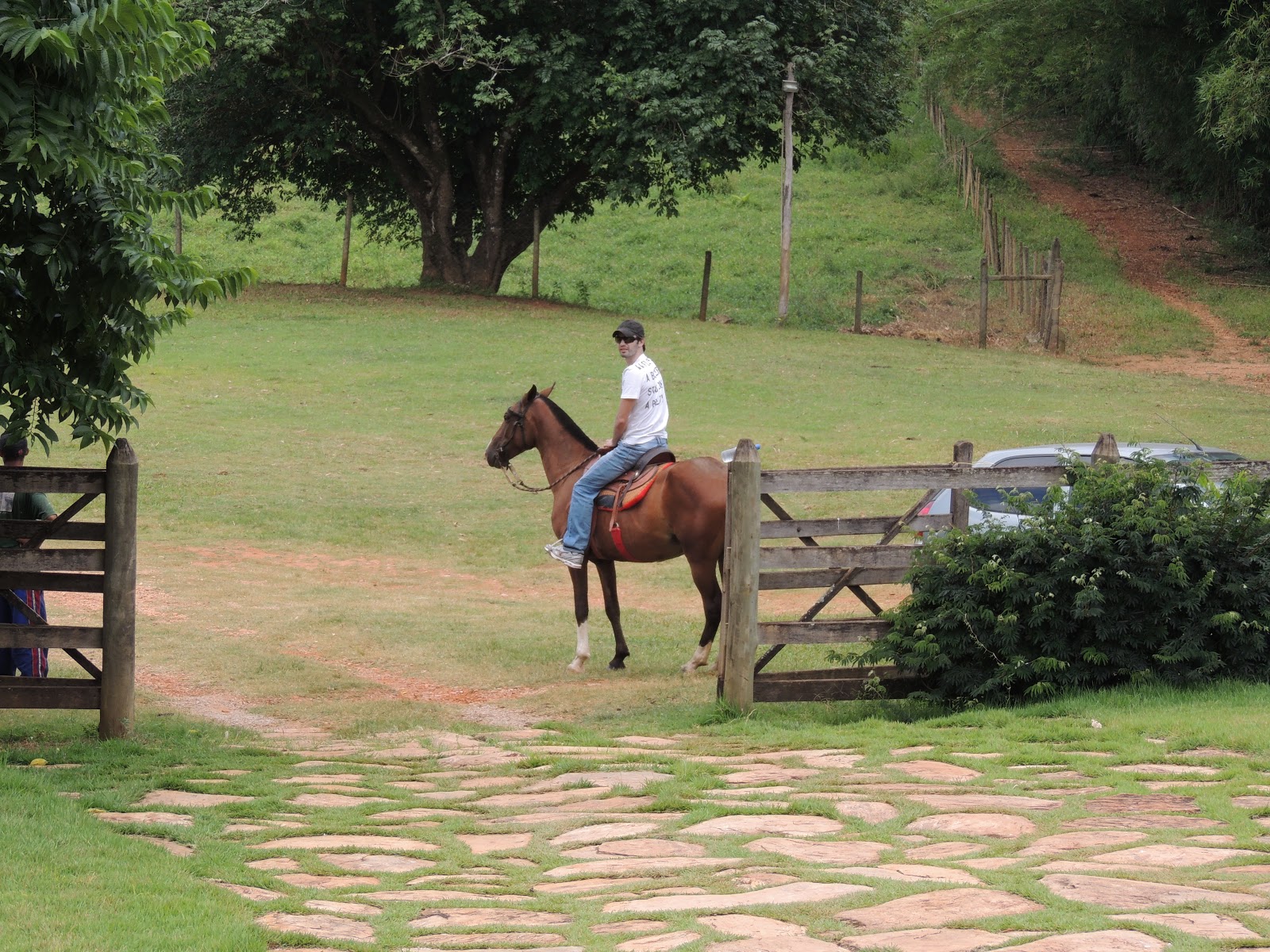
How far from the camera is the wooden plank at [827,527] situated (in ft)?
31.7

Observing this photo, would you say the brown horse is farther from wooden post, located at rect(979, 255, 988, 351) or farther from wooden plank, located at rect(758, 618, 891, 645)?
wooden post, located at rect(979, 255, 988, 351)

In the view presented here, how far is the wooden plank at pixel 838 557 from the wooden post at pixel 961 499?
1.42ft

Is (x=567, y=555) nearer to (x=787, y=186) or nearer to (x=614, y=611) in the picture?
(x=614, y=611)

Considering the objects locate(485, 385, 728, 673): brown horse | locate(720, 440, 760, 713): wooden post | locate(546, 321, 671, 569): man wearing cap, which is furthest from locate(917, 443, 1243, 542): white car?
locate(546, 321, 671, 569): man wearing cap

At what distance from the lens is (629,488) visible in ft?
39.1

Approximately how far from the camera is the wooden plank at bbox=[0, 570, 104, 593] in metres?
8.73

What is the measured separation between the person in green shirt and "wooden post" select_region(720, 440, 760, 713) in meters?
4.58

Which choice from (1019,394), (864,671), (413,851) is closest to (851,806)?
(413,851)

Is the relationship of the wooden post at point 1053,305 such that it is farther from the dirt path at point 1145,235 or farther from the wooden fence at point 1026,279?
the dirt path at point 1145,235

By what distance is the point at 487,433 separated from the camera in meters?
22.9

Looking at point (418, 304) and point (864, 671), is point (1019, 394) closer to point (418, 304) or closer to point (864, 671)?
point (418, 304)

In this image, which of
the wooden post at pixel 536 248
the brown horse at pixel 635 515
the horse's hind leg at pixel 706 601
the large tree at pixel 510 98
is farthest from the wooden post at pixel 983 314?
the horse's hind leg at pixel 706 601

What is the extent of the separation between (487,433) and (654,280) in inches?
774

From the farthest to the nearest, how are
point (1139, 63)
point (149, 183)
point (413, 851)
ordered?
point (1139, 63)
point (149, 183)
point (413, 851)
